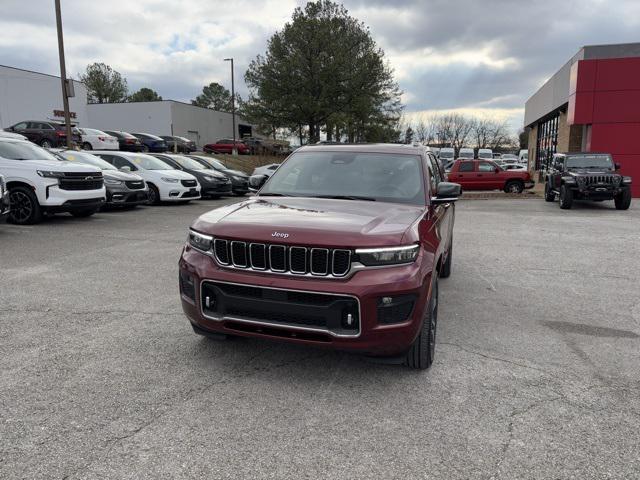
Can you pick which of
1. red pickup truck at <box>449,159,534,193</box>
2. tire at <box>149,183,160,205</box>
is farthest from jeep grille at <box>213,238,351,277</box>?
red pickup truck at <box>449,159,534,193</box>

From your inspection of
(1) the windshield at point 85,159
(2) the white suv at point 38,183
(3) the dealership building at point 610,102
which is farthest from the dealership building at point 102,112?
(2) the white suv at point 38,183

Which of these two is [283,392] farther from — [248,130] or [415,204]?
[248,130]

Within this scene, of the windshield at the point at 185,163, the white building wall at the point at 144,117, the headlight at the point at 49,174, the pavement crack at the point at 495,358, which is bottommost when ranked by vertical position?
the pavement crack at the point at 495,358

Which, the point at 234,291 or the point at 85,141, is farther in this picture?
the point at 85,141

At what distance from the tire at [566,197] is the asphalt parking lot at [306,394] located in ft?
36.9

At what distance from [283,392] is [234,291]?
0.76m

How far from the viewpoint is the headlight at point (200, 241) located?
3520 mm

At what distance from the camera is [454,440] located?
2828 millimetres

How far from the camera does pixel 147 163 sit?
15664 mm

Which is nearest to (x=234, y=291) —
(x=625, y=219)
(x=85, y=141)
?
(x=625, y=219)

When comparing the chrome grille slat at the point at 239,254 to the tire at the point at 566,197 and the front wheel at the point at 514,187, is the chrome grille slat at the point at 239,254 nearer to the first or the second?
the tire at the point at 566,197

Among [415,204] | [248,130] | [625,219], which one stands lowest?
[625,219]

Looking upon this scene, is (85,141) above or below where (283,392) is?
above

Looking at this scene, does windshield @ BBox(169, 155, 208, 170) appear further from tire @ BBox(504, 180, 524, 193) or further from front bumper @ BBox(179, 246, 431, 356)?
front bumper @ BBox(179, 246, 431, 356)
